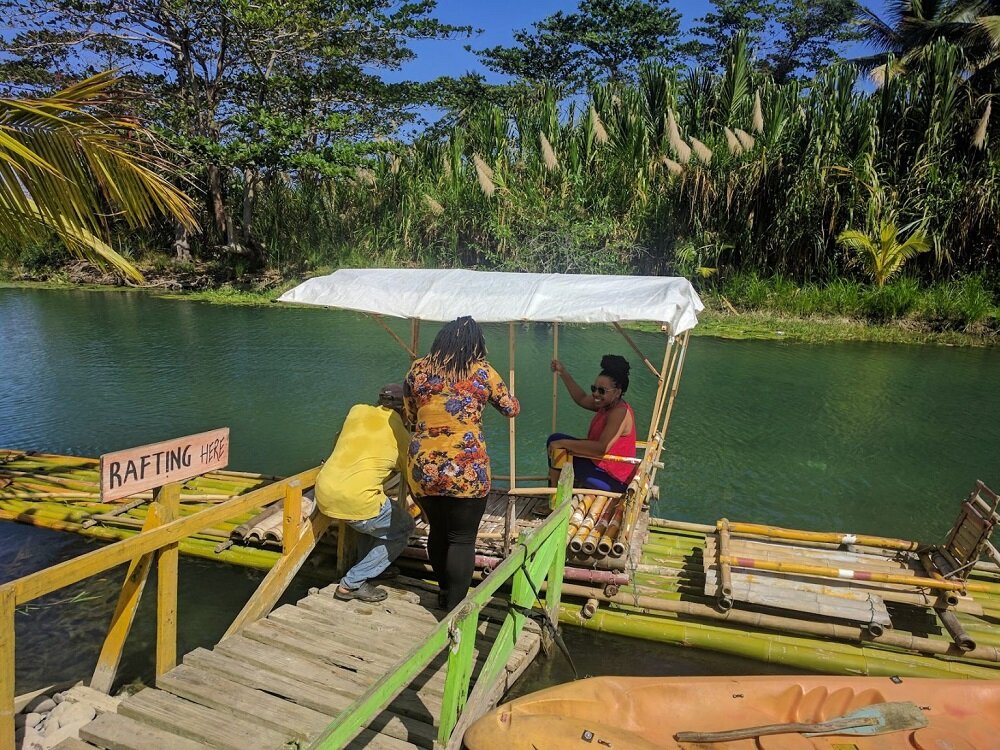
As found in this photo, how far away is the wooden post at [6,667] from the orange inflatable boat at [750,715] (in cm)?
169

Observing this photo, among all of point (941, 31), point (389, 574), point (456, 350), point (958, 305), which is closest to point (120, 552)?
point (456, 350)

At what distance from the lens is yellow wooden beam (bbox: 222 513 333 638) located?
150 inches

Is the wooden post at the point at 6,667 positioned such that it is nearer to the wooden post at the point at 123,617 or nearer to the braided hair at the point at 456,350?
the wooden post at the point at 123,617

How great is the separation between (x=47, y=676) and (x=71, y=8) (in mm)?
18243

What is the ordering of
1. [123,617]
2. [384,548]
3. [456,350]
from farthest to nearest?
[384,548]
[456,350]
[123,617]

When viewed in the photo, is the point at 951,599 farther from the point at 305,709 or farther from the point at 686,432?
the point at 686,432

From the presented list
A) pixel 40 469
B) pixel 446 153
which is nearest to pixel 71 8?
pixel 446 153

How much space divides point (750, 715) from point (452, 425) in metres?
1.90

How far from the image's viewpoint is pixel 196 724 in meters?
2.99

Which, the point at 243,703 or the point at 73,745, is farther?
the point at 243,703

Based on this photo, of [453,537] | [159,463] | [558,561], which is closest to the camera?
[159,463]

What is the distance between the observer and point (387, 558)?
4.16m

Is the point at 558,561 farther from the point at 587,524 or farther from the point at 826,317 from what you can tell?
the point at 826,317

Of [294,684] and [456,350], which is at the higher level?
[456,350]
